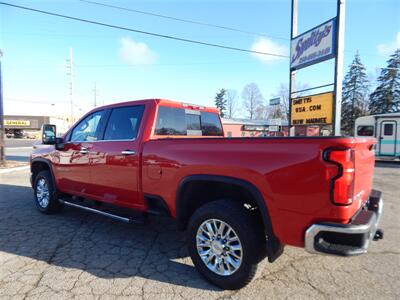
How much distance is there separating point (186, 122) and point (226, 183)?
187cm

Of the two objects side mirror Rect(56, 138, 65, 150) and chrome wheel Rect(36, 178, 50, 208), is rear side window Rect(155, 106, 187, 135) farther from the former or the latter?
chrome wheel Rect(36, 178, 50, 208)

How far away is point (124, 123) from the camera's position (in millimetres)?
4113

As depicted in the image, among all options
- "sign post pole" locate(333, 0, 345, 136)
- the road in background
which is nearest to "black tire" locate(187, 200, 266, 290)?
the road in background

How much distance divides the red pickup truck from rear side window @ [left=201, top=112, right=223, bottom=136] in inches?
2.2

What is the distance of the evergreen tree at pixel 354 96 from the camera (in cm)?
4709

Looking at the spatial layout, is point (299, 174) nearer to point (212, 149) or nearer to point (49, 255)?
point (212, 149)

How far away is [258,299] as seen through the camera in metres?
2.69

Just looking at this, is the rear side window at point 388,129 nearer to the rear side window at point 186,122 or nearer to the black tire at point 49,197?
the rear side window at point 186,122

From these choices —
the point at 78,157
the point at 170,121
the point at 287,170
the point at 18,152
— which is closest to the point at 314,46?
the point at 170,121

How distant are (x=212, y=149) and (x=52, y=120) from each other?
7688 centimetres

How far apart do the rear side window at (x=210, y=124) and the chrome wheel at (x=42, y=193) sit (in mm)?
3218

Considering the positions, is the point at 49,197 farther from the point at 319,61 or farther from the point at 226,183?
the point at 319,61

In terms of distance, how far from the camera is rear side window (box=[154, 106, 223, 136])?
398cm

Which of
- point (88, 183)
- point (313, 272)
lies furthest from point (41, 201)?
point (313, 272)
